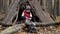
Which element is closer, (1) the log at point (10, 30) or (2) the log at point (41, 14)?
(1) the log at point (10, 30)

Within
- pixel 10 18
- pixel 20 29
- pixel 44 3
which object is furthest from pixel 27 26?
pixel 44 3

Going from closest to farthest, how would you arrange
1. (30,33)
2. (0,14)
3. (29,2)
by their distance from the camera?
(30,33), (29,2), (0,14)

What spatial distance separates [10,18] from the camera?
759 centimetres

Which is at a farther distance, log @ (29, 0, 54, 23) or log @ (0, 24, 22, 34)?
log @ (29, 0, 54, 23)

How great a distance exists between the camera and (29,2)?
7.92 meters

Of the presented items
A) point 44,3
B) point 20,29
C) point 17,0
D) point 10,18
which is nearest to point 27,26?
point 20,29

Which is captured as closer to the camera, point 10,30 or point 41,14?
point 10,30

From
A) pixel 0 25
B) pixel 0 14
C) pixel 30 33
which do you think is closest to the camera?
pixel 30 33

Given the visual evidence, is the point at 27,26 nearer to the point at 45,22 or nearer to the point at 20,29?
the point at 20,29

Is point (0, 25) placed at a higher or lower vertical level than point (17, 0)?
lower

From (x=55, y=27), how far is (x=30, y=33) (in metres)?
1.37

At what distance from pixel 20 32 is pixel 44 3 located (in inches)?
147

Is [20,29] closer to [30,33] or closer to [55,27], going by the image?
[30,33]

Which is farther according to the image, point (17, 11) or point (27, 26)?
point (17, 11)
